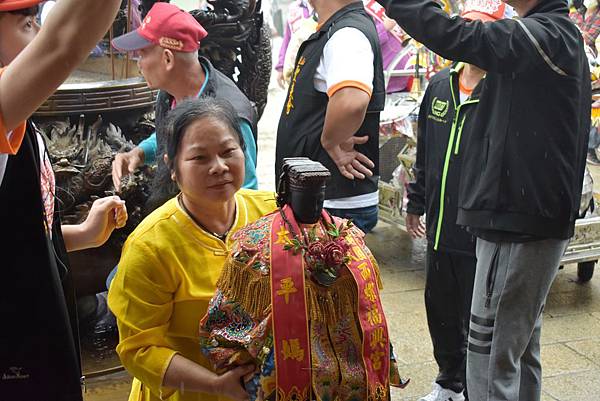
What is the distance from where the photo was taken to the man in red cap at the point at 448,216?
354 cm

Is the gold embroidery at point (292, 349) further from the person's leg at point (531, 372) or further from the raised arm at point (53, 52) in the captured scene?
the person's leg at point (531, 372)

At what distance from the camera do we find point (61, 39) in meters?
1.24

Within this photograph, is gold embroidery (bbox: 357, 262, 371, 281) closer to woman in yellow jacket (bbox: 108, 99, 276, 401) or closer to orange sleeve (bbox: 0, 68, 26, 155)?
woman in yellow jacket (bbox: 108, 99, 276, 401)

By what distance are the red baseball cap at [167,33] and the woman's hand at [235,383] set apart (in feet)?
6.03

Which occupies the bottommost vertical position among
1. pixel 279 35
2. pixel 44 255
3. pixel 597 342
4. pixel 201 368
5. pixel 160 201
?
pixel 279 35

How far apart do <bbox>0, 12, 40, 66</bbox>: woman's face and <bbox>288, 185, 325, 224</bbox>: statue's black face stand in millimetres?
693

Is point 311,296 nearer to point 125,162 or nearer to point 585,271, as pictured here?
point 125,162

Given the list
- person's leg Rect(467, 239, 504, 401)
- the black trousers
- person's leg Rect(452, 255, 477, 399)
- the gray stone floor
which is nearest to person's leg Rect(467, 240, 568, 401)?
person's leg Rect(467, 239, 504, 401)

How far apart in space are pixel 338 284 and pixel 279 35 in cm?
1625

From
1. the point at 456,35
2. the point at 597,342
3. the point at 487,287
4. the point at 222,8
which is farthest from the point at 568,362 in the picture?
the point at 222,8

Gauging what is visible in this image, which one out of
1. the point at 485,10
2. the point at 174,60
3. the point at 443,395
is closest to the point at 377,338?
the point at 174,60

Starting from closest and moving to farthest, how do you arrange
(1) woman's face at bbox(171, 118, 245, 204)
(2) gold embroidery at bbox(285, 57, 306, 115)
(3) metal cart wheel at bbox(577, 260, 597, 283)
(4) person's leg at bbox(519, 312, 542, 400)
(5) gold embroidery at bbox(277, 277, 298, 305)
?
(5) gold embroidery at bbox(277, 277, 298, 305)
(1) woman's face at bbox(171, 118, 245, 204)
(4) person's leg at bbox(519, 312, 542, 400)
(2) gold embroidery at bbox(285, 57, 306, 115)
(3) metal cart wheel at bbox(577, 260, 597, 283)

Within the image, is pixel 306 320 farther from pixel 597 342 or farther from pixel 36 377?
pixel 597 342

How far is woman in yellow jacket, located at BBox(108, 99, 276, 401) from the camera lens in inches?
82.2
